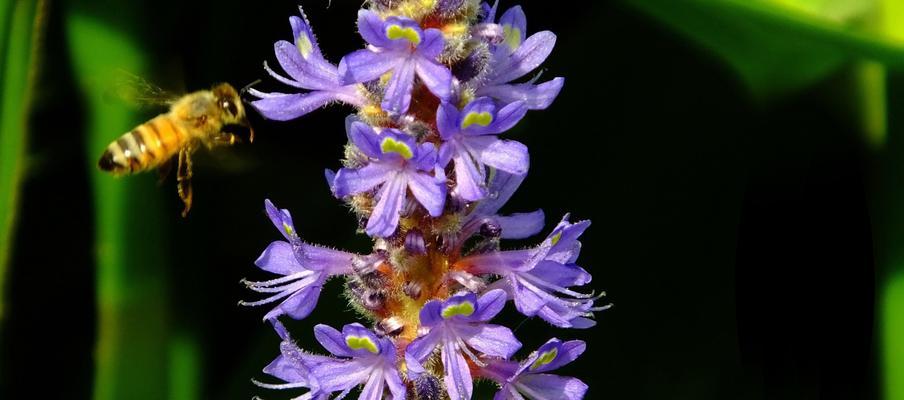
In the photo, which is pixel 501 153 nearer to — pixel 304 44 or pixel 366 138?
pixel 366 138

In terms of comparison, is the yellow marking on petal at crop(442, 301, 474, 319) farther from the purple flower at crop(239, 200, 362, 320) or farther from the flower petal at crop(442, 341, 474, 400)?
the purple flower at crop(239, 200, 362, 320)

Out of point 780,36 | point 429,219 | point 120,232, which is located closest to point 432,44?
point 429,219

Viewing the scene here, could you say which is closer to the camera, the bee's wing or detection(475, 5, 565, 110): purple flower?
detection(475, 5, 565, 110): purple flower

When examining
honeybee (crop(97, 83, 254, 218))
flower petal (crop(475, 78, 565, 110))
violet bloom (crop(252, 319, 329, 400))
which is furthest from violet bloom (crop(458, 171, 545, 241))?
honeybee (crop(97, 83, 254, 218))

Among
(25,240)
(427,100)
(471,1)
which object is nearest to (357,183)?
(427,100)

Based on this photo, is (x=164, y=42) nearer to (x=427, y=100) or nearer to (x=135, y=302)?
(x=135, y=302)

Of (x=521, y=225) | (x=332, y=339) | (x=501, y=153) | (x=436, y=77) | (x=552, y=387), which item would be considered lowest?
(x=552, y=387)
